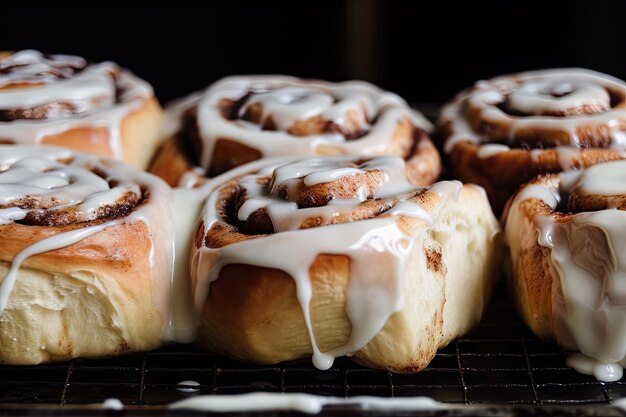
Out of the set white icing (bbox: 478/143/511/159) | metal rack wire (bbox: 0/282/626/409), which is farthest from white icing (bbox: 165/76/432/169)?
metal rack wire (bbox: 0/282/626/409)

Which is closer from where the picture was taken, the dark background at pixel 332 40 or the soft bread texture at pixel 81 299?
the soft bread texture at pixel 81 299

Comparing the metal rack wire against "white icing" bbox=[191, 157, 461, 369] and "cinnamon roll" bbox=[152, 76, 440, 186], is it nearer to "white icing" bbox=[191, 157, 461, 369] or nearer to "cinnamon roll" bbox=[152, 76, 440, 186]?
"white icing" bbox=[191, 157, 461, 369]

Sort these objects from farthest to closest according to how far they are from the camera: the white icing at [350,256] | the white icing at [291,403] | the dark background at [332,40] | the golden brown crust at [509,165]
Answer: the dark background at [332,40]
the golden brown crust at [509,165]
the white icing at [350,256]
the white icing at [291,403]

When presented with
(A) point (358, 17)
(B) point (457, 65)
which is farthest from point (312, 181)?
(B) point (457, 65)

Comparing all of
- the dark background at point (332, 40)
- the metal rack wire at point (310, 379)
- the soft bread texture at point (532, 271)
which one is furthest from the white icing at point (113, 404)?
the dark background at point (332, 40)

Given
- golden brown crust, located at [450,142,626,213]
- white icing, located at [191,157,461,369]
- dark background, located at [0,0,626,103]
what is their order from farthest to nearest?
dark background, located at [0,0,626,103] → golden brown crust, located at [450,142,626,213] → white icing, located at [191,157,461,369]

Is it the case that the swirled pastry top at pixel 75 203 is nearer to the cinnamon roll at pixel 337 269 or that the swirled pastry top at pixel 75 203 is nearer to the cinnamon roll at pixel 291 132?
the cinnamon roll at pixel 337 269

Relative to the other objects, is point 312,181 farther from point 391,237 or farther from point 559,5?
point 559,5

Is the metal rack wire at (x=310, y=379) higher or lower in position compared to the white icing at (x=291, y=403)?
lower
